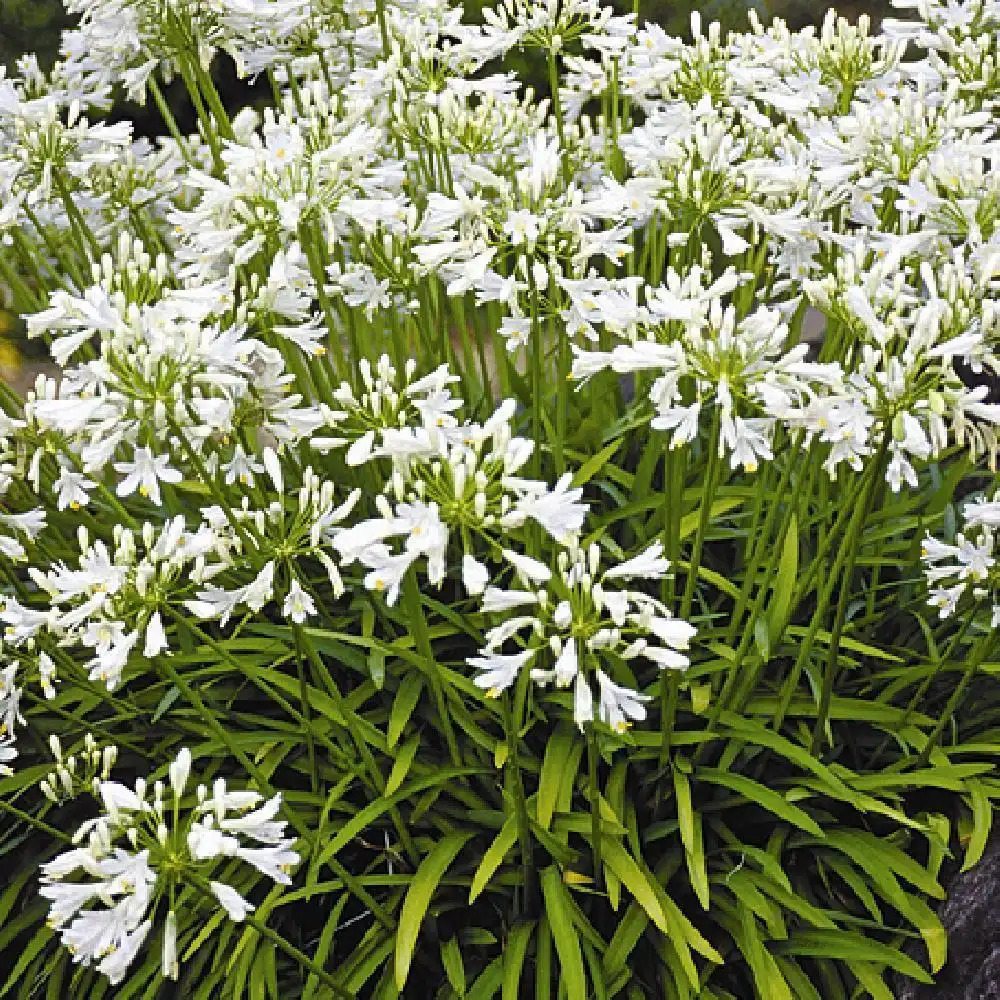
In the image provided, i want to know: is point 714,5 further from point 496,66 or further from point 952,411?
point 952,411

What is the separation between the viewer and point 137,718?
14.5 ft

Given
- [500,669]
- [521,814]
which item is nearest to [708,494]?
[500,669]

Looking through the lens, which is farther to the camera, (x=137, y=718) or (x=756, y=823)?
(x=137, y=718)

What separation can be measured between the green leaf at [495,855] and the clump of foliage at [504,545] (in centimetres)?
2

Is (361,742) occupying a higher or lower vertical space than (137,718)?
higher

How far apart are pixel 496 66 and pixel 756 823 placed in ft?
21.0

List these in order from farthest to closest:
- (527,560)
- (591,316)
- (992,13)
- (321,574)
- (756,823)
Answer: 1. (321,574)
2. (992,13)
3. (756,823)
4. (591,316)
5. (527,560)

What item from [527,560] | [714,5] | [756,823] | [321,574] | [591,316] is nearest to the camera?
[527,560]

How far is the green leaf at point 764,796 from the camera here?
3.54 metres

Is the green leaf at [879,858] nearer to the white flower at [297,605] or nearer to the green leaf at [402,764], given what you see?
the green leaf at [402,764]

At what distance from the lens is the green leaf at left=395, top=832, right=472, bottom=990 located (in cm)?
338

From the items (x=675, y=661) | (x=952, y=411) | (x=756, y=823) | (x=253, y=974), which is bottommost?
(x=756, y=823)

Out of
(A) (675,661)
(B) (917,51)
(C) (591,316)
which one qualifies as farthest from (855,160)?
(B) (917,51)

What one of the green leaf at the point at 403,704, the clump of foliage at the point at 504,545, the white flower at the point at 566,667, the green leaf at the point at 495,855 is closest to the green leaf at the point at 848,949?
the clump of foliage at the point at 504,545
